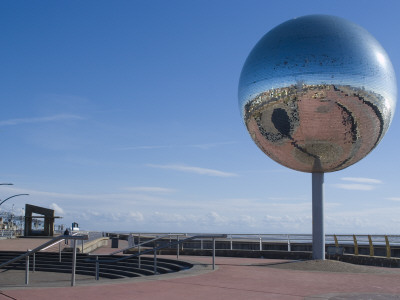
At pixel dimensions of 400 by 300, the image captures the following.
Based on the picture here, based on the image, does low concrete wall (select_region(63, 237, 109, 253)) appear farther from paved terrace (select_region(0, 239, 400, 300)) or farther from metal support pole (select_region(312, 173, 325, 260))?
metal support pole (select_region(312, 173, 325, 260))

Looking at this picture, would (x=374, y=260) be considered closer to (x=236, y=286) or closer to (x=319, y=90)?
(x=319, y=90)

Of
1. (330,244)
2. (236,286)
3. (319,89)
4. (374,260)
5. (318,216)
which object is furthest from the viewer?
(330,244)

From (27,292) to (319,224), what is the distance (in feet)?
31.2

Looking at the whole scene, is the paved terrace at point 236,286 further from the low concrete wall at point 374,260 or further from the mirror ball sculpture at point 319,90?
the mirror ball sculpture at point 319,90

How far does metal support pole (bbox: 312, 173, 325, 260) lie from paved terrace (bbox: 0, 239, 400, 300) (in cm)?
172

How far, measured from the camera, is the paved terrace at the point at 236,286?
8.10 meters

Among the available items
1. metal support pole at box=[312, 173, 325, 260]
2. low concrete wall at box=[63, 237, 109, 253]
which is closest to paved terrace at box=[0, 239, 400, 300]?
metal support pole at box=[312, 173, 325, 260]

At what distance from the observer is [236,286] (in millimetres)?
9406

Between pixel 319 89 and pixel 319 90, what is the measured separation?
0.09 feet

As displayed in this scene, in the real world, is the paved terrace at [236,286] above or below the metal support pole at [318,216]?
below

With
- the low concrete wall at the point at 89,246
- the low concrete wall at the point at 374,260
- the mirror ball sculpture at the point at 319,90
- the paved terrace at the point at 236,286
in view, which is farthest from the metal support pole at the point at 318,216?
the low concrete wall at the point at 89,246

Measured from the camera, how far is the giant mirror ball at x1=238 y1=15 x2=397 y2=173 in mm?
12078

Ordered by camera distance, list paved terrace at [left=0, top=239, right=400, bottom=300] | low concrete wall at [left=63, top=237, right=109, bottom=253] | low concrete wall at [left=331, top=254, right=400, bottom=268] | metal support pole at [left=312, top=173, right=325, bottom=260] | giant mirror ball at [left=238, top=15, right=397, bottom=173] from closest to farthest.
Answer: paved terrace at [left=0, top=239, right=400, bottom=300], giant mirror ball at [left=238, top=15, right=397, bottom=173], metal support pole at [left=312, top=173, right=325, bottom=260], low concrete wall at [left=331, top=254, right=400, bottom=268], low concrete wall at [left=63, top=237, right=109, bottom=253]

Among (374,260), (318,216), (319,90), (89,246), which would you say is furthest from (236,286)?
(89,246)
